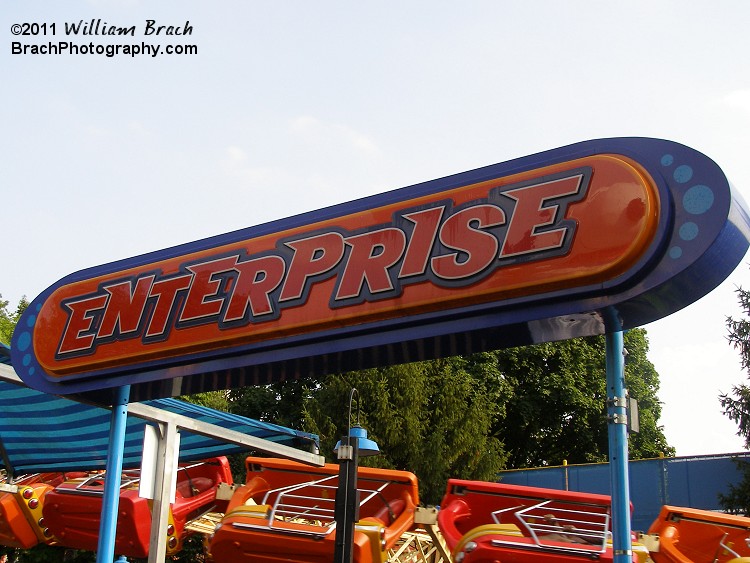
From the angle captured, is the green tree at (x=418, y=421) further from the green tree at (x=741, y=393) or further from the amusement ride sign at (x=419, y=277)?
the amusement ride sign at (x=419, y=277)

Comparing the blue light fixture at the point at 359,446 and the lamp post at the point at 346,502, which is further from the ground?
the blue light fixture at the point at 359,446

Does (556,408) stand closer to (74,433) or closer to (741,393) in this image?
(741,393)

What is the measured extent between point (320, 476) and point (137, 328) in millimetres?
2708

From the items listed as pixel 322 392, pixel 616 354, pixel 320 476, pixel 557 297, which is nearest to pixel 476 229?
pixel 557 297

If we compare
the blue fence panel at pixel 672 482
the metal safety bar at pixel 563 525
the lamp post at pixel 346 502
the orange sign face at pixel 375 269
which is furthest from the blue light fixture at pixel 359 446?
the blue fence panel at pixel 672 482

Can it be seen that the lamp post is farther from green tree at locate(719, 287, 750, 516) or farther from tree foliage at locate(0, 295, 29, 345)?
tree foliage at locate(0, 295, 29, 345)

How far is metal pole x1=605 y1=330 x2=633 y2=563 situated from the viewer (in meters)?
5.12

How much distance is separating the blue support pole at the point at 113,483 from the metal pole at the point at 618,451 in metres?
4.04

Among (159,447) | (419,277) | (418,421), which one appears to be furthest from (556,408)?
(419,277)

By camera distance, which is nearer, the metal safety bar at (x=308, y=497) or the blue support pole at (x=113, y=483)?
the blue support pole at (x=113, y=483)

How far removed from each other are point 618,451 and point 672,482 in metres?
14.8

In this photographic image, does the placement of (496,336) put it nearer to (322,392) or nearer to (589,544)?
(589,544)

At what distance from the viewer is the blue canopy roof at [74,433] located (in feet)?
32.9

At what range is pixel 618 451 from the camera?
208 inches
